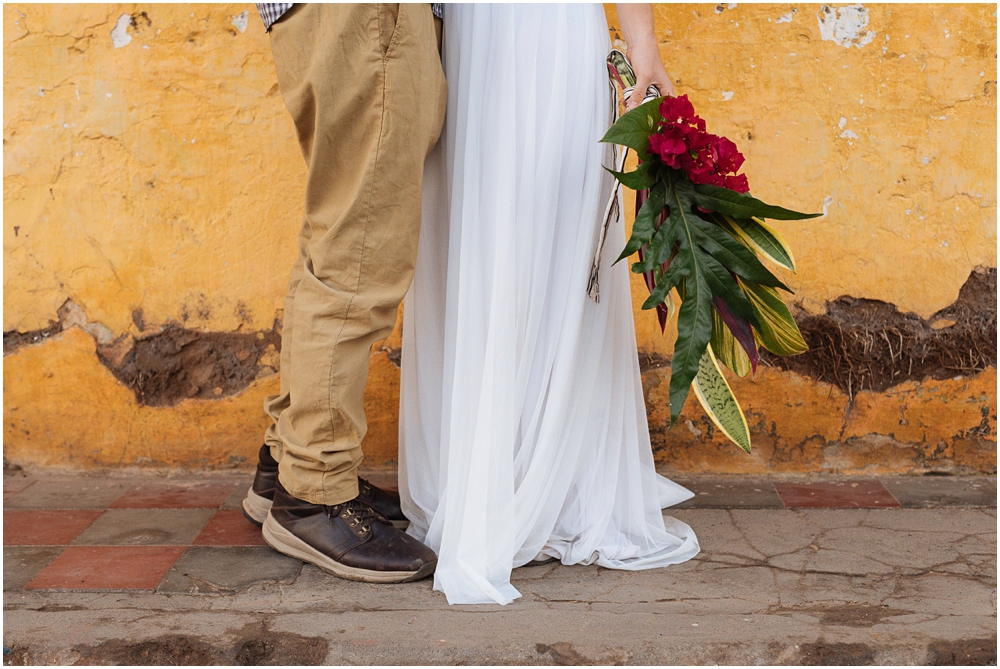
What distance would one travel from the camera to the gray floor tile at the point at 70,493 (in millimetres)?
2271

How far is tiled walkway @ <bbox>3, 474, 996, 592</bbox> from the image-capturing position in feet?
6.01

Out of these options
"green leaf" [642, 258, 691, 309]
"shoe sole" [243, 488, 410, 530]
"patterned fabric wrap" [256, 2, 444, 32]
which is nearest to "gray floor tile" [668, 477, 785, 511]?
"shoe sole" [243, 488, 410, 530]

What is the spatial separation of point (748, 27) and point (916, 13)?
1.48 ft

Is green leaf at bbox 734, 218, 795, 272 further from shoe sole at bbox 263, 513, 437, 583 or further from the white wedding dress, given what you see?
shoe sole at bbox 263, 513, 437, 583

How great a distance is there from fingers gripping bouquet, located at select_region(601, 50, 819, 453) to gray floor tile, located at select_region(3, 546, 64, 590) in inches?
54.3

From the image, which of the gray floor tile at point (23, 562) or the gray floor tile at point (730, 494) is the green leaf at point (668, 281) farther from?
the gray floor tile at point (23, 562)

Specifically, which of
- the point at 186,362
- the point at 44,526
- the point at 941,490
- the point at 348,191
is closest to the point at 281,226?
the point at 186,362

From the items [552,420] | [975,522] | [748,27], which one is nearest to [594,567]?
[552,420]

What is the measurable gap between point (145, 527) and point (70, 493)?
0.39 meters

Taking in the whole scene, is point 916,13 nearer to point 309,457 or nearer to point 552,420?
point 552,420

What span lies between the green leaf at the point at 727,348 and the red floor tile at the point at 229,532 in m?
1.10

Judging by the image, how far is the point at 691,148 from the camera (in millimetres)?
1670

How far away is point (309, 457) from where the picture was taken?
5.88ft

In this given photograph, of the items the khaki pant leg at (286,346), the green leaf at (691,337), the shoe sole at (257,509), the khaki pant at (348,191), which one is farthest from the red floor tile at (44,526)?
the green leaf at (691,337)
